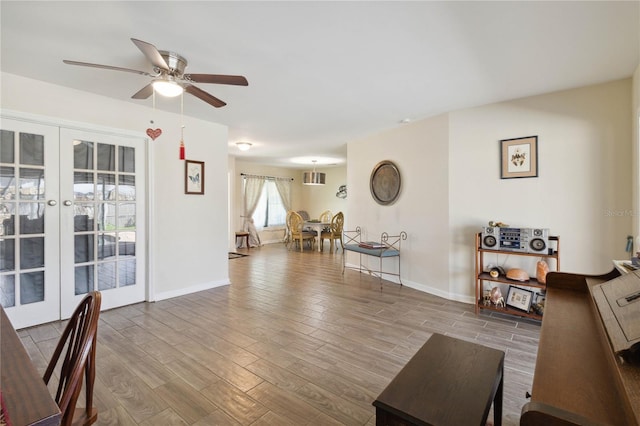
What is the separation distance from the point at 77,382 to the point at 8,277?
2.80 meters

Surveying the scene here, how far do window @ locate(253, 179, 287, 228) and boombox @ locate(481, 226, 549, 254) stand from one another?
6457 mm

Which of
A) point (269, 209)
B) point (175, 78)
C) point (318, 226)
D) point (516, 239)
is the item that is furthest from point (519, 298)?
point (269, 209)

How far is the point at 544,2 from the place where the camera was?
173cm

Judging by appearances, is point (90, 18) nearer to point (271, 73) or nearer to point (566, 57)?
point (271, 73)

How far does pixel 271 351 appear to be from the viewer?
2.42 m

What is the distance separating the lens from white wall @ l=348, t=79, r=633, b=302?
9.21ft

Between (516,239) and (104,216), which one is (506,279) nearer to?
(516,239)

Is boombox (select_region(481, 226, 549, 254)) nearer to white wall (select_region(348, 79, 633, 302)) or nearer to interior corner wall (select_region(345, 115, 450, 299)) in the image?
white wall (select_region(348, 79, 633, 302))

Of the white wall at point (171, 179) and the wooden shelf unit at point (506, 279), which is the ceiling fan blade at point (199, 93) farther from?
the wooden shelf unit at point (506, 279)

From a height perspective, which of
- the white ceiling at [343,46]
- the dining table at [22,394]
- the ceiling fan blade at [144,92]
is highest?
the white ceiling at [343,46]

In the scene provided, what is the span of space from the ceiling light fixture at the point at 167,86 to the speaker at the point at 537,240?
341cm

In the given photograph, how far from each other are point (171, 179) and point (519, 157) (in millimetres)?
4033

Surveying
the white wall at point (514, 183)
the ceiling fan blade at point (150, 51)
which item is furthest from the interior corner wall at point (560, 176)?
the ceiling fan blade at point (150, 51)

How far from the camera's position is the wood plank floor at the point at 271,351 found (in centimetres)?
176
